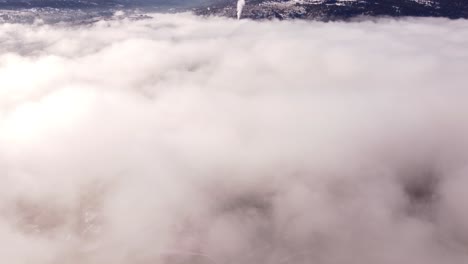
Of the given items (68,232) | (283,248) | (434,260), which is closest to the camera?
(434,260)

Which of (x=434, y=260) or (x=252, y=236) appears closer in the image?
(x=434, y=260)

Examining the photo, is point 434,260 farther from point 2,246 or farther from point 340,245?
point 2,246

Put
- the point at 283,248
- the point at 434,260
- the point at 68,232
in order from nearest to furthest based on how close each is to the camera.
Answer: the point at 434,260, the point at 283,248, the point at 68,232

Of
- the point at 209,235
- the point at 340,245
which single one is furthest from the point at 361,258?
the point at 209,235

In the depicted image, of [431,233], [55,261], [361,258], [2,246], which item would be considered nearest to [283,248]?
[361,258]

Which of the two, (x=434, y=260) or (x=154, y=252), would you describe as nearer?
(x=434, y=260)

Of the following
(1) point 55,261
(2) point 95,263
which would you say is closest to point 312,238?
(2) point 95,263

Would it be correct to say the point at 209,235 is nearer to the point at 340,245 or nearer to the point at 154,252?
the point at 154,252

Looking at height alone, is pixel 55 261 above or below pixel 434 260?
below
